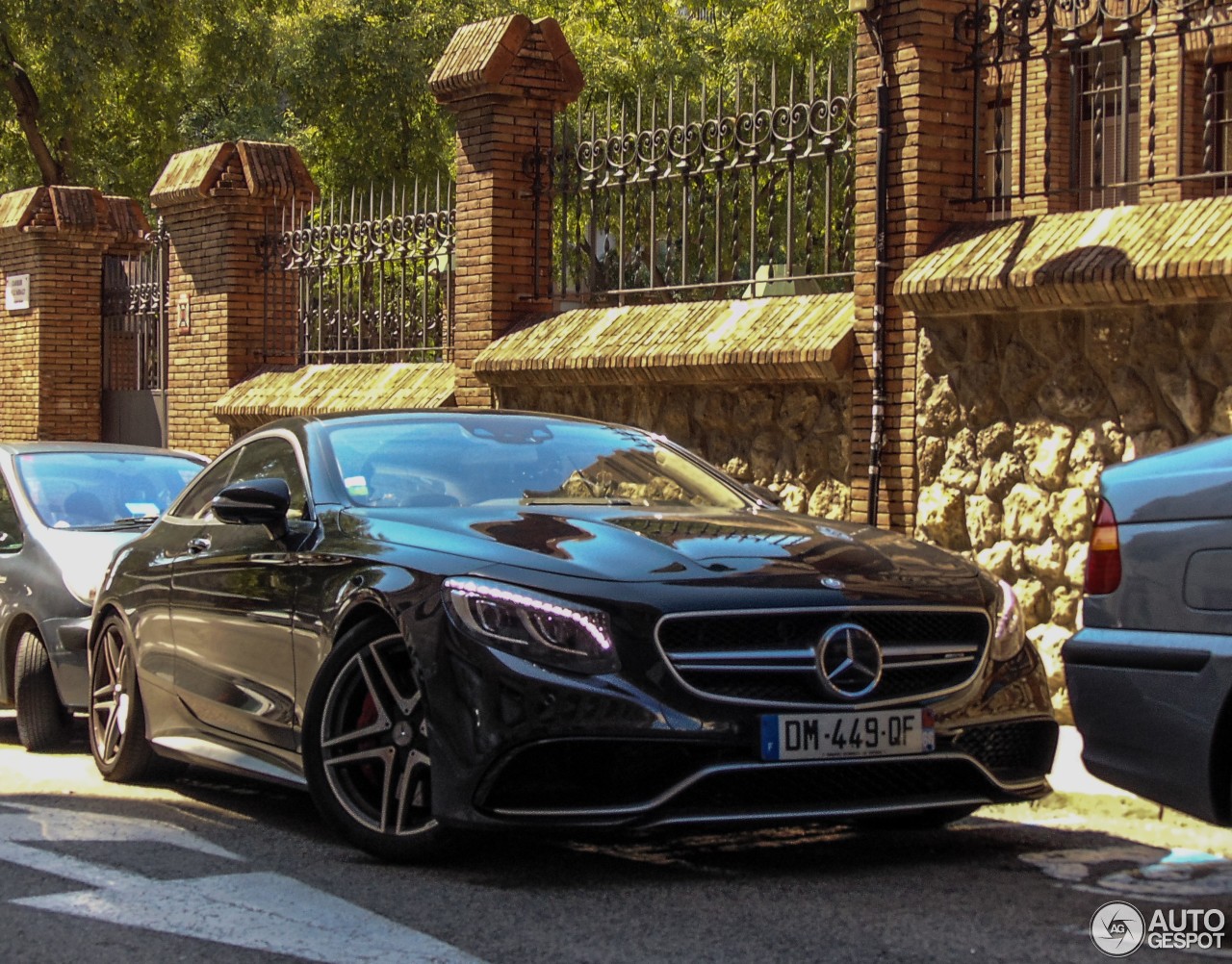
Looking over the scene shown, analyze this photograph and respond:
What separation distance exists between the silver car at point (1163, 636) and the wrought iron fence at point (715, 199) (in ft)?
18.6

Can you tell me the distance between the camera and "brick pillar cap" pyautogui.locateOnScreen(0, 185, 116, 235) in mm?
19828

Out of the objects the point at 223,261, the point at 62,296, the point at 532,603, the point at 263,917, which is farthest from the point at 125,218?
the point at 263,917

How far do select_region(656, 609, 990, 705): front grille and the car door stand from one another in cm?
152

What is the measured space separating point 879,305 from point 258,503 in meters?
4.62

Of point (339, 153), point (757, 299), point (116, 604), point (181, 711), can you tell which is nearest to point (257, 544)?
point (181, 711)

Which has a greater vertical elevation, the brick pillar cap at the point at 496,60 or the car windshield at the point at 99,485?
the brick pillar cap at the point at 496,60

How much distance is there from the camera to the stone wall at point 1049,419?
8.48 meters

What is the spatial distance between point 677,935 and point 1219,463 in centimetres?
175

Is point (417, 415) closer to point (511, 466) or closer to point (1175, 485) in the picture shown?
point (511, 466)

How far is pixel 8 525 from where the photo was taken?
9.19 metres

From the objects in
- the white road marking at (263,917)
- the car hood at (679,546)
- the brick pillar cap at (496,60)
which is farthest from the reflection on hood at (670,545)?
the brick pillar cap at (496,60)

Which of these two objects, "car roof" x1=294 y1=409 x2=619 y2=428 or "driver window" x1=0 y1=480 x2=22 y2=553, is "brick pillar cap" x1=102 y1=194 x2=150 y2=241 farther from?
"car roof" x1=294 y1=409 x2=619 y2=428

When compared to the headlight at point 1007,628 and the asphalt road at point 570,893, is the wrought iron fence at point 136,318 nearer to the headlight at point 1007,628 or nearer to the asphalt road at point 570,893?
the asphalt road at point 570,893

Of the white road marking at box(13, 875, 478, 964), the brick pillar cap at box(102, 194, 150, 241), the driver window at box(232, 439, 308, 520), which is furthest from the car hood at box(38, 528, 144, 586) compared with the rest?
the brick pillar cap at box(102, 194, 150, 241)
